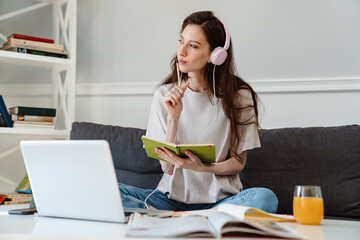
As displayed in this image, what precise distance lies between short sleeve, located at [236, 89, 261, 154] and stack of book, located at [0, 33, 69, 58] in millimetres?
1236

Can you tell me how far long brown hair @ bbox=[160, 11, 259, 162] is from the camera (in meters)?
1.91

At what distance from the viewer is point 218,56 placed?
1.87 meters

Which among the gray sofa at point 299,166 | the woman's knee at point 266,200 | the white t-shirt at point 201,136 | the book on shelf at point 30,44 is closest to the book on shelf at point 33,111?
the book on shelf at point 30,44

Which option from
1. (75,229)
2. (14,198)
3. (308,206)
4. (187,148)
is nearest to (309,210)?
(308,206)

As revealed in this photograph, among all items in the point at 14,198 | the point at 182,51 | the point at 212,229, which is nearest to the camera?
the point at 212,229

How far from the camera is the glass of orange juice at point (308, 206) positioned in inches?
46.3

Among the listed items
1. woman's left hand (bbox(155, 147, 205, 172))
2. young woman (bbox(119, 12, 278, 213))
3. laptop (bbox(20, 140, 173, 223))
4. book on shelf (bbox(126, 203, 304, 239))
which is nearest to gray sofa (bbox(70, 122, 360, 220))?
young woman (bbox(119, 12, 278, 213))

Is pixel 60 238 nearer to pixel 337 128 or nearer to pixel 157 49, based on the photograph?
pixel 337 128

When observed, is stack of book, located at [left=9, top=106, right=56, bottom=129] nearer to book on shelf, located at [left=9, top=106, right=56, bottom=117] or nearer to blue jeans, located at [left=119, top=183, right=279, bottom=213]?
book on shelf, located at [left=9, top=106, right=56, bottom=117]

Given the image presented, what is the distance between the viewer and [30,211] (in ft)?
4.36

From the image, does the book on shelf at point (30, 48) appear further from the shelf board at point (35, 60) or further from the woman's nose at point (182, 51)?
the woman's nose at point (182, 51)

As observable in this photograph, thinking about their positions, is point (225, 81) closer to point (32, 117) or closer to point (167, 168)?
point (167, 168)

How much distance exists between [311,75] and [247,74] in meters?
0.35

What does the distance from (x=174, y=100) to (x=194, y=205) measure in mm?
447
